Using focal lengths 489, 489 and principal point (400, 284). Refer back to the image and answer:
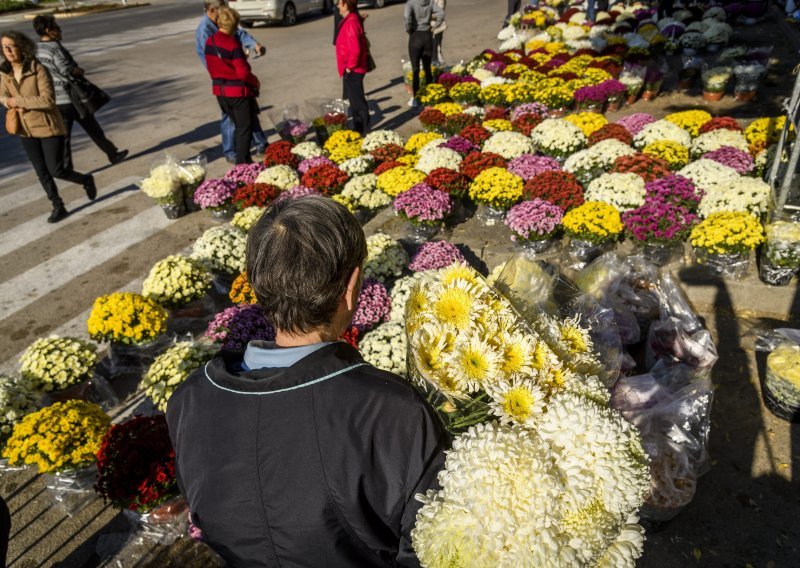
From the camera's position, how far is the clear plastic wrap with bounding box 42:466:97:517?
3.20 meters

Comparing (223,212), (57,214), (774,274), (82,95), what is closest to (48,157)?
(57,214)

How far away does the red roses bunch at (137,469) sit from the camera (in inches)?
109

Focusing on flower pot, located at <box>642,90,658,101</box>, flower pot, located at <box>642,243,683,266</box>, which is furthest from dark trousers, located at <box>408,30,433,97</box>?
flower pot, located at <box>642,243,683,266</box>

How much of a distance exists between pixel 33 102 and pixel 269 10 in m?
18.1

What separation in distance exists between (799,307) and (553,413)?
4036mm

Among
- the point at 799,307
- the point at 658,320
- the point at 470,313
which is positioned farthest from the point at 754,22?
the point at 470,313

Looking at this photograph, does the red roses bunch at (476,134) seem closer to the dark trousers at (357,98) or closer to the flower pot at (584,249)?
the dark trousers at (357,98)

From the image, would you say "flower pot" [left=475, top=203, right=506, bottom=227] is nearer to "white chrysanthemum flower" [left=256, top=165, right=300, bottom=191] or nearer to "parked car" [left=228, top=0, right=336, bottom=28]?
"white chrysanthemum flower" [left=256, top=165, right=300, bottom=191]

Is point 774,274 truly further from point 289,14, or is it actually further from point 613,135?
point 289,14

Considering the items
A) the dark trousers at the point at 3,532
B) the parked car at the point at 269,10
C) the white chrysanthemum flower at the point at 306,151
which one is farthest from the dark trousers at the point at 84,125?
the parked car at the point at 269,10

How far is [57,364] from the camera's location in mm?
3857

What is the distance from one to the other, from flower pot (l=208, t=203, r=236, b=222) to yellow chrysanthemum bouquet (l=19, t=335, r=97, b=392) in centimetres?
296

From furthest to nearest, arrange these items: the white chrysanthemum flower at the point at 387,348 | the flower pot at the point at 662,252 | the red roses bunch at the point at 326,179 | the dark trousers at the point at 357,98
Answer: the dark trousers at the point at 357,98 → the red roses bunch at the point at 326,179 → the flower pot at the point at 662,252 → the white chrysanthemum flower at the point at 387,348

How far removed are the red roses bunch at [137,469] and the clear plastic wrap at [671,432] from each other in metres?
2.62
